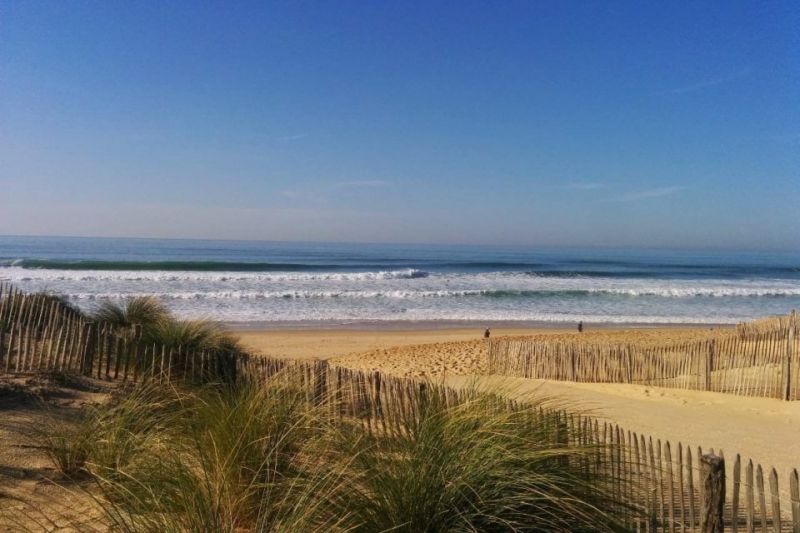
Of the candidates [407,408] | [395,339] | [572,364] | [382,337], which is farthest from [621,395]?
[382,337]

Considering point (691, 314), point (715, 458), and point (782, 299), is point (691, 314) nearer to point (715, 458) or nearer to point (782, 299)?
point (782, 299)

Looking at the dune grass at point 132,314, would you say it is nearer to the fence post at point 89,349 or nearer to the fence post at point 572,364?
the fence post at point 89,349

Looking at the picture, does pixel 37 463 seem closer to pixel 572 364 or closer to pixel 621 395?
pixel 621 395

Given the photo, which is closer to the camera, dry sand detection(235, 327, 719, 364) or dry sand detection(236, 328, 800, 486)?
dry sand detection(236, 328, 800, 486)

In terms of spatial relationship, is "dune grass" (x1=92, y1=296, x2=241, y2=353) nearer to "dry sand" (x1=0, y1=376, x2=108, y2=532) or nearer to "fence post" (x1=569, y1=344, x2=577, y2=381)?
"dry sand" (x1=0, y1=376, x2=108, y2=532)

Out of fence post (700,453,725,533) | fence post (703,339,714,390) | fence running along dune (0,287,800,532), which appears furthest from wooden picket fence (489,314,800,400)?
fence post (700,453,725,533)

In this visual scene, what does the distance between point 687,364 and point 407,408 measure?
22.9 feet

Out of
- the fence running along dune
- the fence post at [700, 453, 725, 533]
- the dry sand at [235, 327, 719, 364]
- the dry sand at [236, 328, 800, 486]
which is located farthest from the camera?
the dry sand at [235, 327, 719, 364]

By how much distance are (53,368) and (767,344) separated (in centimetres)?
1238

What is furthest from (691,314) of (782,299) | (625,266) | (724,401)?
(625,266)

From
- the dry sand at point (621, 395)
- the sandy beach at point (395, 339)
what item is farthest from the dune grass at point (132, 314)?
the dry sand at point (621, 395)

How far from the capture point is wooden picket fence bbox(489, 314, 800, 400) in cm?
989

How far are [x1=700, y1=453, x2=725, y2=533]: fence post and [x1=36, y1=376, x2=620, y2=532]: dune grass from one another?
65 cm

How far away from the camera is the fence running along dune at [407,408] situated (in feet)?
12.8
